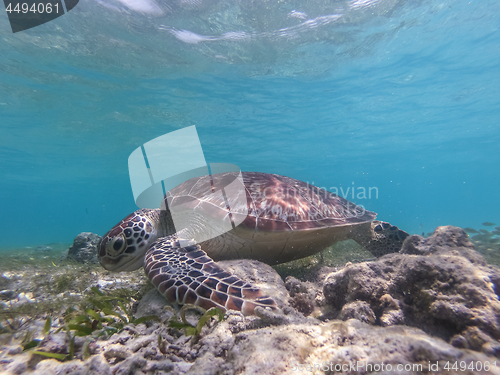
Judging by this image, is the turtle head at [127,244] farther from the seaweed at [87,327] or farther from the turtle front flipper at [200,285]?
the seaweed at [87,327]

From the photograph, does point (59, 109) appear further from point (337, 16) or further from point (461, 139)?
point (461, 139)

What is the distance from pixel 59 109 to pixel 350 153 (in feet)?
109

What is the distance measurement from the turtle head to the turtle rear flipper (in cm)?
379

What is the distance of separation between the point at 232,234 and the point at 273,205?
784 mm

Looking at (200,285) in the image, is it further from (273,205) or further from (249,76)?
Answer: (249,76)

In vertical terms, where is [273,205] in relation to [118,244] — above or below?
above

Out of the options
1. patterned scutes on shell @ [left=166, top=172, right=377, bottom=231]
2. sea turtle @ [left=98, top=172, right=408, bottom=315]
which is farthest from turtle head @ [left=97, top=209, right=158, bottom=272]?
patterned scutes on shell @ [left=166, top=172, right=377, bottom=231]

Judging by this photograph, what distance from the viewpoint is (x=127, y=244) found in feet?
10.6

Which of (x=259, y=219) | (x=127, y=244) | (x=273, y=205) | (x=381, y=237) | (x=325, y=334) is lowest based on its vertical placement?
(x=381, y=237)

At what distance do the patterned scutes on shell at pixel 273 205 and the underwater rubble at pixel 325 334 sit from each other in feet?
4.31

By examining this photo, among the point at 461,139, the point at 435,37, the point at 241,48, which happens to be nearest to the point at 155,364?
the point at 241,48

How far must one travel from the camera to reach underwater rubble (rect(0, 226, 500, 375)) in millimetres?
981

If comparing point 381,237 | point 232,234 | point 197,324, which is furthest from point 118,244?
point 381,237

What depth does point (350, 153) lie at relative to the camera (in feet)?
108
